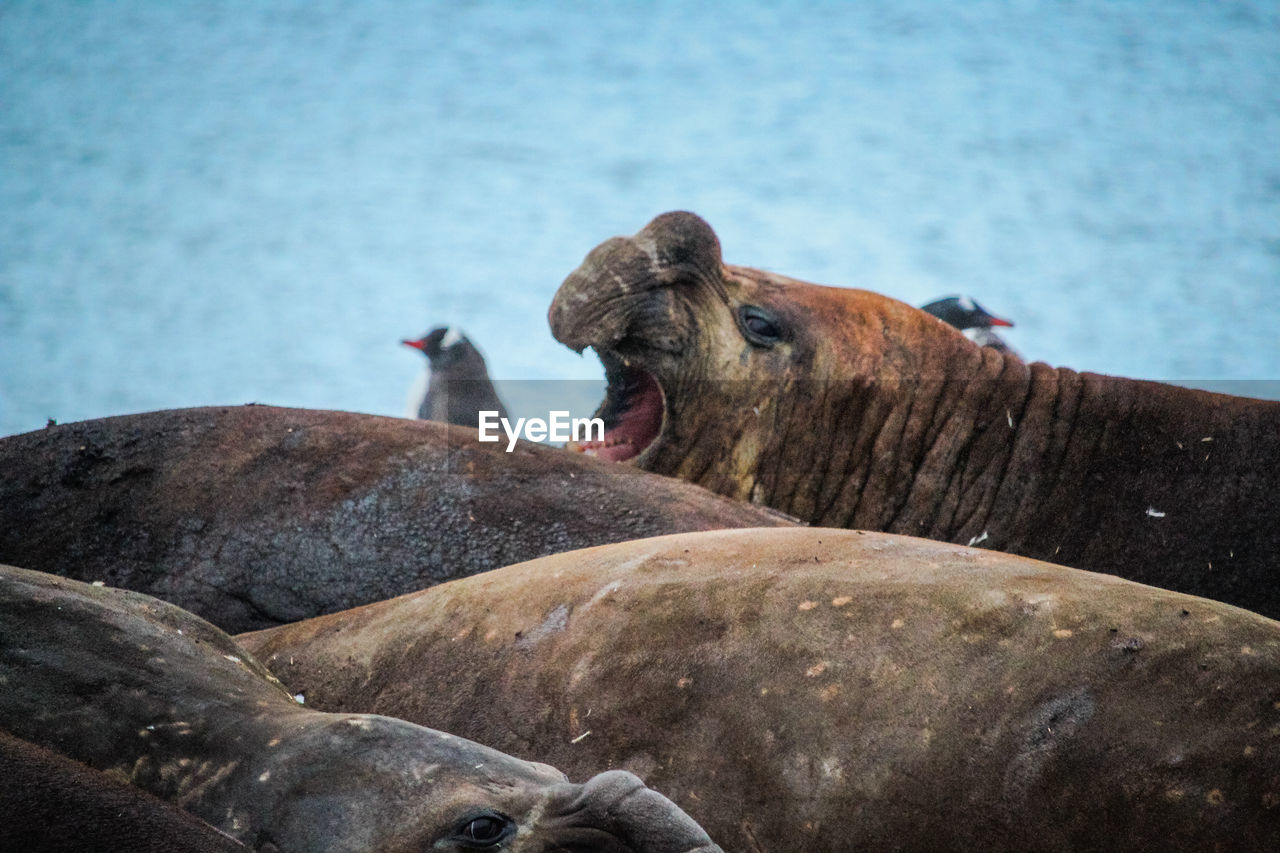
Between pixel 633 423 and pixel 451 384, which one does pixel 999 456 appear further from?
pixel 451 384

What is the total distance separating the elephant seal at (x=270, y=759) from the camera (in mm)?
2016

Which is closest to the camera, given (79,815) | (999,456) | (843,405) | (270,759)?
(79,815)

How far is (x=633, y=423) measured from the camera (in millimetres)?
5477

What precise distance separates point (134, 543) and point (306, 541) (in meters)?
0.47

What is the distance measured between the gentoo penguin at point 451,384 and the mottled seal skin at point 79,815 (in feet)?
21.3

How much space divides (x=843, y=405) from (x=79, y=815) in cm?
374

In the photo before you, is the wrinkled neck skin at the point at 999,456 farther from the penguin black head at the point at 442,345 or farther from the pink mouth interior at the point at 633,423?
the penguin black head at the point at 442,345

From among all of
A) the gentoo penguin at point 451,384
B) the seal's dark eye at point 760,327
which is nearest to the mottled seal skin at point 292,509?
the seal's dark eye at point 760,327

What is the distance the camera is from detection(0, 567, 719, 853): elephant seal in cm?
202

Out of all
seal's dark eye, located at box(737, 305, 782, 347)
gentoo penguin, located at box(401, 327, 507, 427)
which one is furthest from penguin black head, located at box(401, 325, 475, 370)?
seal's dark eye, located at box(737, 305, 782, 347)

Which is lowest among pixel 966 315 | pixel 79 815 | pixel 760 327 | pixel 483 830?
pixel 966 315

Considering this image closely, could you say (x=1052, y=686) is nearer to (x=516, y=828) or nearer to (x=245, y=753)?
(x=516, y=828)

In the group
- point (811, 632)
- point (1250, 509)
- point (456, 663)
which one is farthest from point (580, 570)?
point (1250, 509)

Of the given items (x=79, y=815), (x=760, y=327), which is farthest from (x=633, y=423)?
(x=79, y=815)
